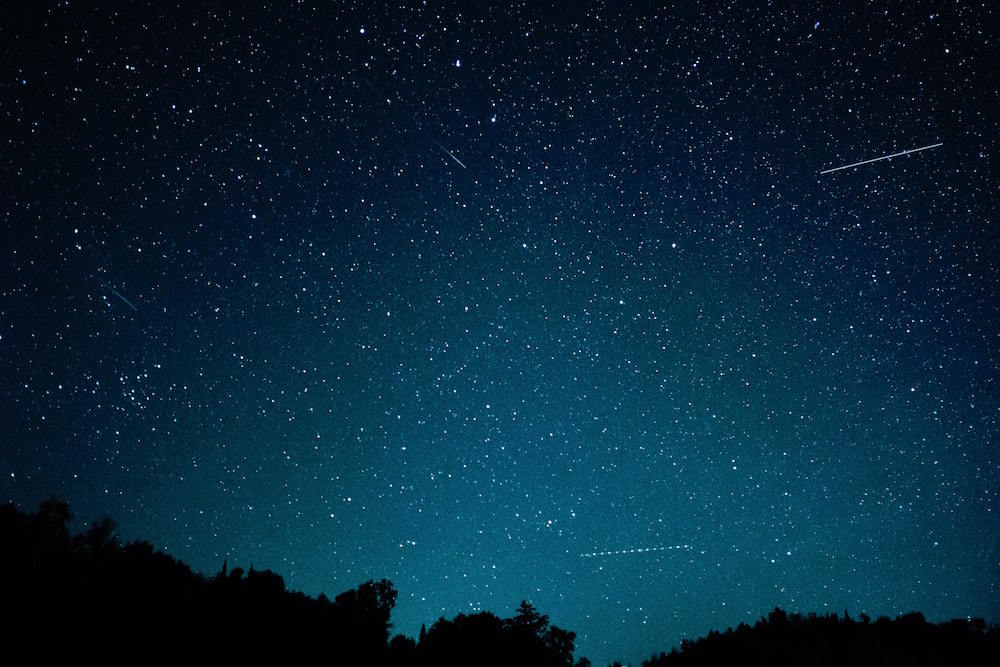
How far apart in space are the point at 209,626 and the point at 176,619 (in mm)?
932

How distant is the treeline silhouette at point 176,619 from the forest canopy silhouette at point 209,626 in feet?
0.12

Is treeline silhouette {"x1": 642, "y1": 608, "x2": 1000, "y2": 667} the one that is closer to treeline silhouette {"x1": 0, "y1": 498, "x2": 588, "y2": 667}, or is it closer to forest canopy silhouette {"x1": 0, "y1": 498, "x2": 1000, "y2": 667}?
forest canopy silhouette {"x1": 0, "y1": 498, "x2": 1000, "y2": 667}

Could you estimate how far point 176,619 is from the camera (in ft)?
54.9

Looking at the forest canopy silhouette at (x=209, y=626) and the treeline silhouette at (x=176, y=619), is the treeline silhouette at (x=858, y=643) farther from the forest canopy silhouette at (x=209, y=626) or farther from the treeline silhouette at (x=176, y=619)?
the treeline silhouette at (x=176, y=619)

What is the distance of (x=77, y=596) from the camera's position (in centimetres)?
1523

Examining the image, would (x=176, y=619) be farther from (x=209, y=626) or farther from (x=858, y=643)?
(x=858, y=643)

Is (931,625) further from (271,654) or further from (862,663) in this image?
(271,654)

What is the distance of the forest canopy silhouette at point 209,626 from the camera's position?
14641mm

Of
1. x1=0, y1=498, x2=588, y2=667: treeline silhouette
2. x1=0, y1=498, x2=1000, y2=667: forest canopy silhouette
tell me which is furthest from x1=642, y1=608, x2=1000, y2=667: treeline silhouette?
x1=0, y1=498, x2=588, y2=667: treeline silhouette

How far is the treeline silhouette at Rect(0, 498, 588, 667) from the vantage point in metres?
14.4

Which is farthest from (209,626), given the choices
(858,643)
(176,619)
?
(858,643)

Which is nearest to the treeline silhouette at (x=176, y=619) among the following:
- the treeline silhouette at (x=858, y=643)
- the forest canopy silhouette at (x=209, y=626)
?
the forest canopy silhouette at (x=209, y=626)

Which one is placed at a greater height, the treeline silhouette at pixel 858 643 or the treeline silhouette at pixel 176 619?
the treeline silhouette at pixel 176 619

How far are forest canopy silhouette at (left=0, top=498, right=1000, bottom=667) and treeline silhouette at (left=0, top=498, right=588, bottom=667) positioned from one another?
4 centimetres
